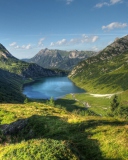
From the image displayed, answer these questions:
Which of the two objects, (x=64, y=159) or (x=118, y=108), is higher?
(x=64, y=159)

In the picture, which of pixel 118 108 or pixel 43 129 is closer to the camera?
pixel 43 129

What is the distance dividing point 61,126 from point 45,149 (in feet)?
51.9

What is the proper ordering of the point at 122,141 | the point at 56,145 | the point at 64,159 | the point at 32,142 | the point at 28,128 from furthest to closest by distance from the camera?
the point at 28,128, the point at 122,141, the point at 32,142, the point at 56,145, the point at 64,159

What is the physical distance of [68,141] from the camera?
23.2 meters

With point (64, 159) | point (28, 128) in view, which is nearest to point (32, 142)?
point (64, 159)

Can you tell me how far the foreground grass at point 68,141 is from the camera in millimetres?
19897

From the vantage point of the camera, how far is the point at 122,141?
25.4 m

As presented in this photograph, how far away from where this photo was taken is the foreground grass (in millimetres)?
19897

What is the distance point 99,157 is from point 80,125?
1067cm

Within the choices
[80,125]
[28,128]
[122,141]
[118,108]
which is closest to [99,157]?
[122,141]

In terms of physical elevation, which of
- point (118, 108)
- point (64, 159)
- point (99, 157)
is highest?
point (64, 159)

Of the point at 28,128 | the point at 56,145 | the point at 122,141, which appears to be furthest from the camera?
the point at 28,128

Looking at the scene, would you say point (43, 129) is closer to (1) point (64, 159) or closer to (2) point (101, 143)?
(2) point (101, 143)

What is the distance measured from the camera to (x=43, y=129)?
119 feet
